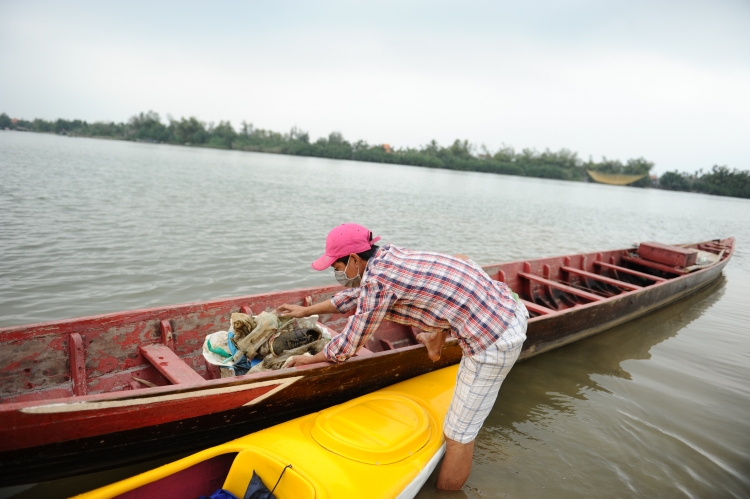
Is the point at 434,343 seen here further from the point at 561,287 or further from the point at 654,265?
the point at 654,265

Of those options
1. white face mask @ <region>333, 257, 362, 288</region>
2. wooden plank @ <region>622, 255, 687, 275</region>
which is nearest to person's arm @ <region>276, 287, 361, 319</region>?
white face mask @ <region>333, 257, 362, 288</region>

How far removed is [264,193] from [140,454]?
16.9 metres

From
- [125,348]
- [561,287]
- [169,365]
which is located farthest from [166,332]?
[561,287]

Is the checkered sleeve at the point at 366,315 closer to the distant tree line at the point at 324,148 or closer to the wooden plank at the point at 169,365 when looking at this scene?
the wooden plank at the point at 169,365

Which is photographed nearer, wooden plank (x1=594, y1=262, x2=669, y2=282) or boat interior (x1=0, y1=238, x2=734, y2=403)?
boat interior (x1=0, y1=238, x2=734, y2=403)

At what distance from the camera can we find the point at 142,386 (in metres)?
3.72

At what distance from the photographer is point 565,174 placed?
239 feet

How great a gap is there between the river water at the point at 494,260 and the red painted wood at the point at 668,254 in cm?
103

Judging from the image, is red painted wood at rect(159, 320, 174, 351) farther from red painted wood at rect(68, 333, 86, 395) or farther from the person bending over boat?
the person bending over boat

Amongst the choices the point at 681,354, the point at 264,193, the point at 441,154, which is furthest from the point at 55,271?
the point at 441,154

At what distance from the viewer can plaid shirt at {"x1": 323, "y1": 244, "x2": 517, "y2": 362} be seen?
96.3 inches

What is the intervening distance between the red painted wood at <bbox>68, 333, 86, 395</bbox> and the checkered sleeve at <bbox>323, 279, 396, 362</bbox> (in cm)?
221

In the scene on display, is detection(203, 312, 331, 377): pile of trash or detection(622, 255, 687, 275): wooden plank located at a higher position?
detection(622, 255, 687, 275): wooden plank

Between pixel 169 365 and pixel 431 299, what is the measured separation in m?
2.34
